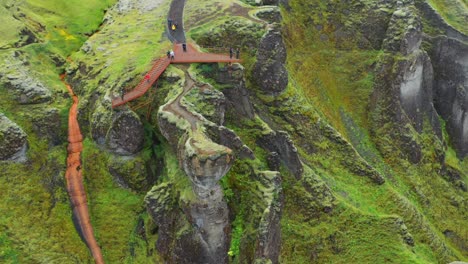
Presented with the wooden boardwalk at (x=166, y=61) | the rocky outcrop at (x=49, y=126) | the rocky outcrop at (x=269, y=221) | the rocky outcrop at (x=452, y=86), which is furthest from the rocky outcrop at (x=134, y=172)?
the rocky outcrop at (x=452, y=86)

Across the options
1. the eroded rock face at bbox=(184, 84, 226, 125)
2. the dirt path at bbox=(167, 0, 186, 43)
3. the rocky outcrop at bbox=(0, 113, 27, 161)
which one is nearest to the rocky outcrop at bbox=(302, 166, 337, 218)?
the eroded rock face at bbox=(184, 84, 226, 125)

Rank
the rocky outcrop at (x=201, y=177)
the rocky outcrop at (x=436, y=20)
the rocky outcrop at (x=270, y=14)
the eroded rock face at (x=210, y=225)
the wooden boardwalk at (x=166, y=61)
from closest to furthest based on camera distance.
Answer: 1. the rocky outcrop at (x=201, y=177)
2. the eroded rock face at (x=210, y=225)
3. the wooden boardwalk at (x=166, y=61)
4. the rocky outcrop at (x=270, y=14)
5. the rocky outcrop at (x=436, y=20)

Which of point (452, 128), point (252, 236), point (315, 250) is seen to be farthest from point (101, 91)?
point (452, 128)

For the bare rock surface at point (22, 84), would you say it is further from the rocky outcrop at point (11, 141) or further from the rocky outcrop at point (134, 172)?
the rocky outcrop at point (134, 172)

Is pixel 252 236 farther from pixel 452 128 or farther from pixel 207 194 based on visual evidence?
pixel 452 128

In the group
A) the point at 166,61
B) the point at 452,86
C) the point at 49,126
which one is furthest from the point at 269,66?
the point at 452,86
